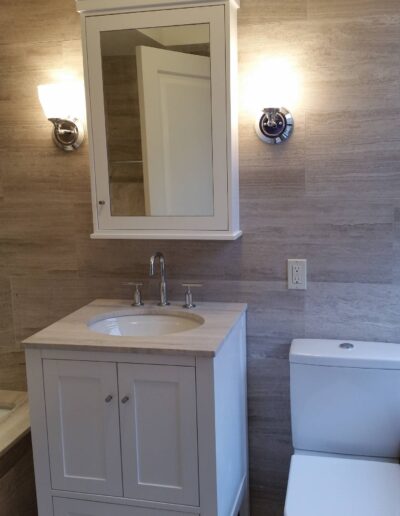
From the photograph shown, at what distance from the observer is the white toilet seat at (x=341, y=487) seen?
4.98 ft

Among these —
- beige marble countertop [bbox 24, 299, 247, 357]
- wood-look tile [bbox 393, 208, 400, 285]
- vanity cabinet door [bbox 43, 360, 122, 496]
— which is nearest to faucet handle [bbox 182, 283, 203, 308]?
beige marble countertop [bbox 24, 299, 247, 357]

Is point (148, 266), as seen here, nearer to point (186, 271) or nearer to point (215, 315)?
point (186, 271)

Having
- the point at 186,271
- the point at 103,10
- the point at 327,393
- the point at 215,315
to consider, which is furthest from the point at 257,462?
the point at 103,10

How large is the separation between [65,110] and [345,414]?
1.48 metres

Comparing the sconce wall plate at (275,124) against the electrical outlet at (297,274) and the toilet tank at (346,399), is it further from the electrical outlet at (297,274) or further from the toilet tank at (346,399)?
the toilet tank at (346,399)

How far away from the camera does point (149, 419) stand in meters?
1.63

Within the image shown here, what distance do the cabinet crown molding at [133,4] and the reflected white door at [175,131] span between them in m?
0.13

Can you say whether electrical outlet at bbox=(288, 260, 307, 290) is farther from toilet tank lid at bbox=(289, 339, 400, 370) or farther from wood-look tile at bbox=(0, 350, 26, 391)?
wood-look tile at bbox=(0, 350, 26, 391)

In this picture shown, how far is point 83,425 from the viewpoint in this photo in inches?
66.6

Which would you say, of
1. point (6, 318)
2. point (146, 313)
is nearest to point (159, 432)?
point (146, 313)

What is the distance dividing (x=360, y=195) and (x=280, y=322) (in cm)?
55

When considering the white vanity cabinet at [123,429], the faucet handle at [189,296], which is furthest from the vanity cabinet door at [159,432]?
the faucet handle at [189,296]

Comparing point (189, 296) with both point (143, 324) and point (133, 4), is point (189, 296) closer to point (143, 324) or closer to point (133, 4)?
point (143, 324)

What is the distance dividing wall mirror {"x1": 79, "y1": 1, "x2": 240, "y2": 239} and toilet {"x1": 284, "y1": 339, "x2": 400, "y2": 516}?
54 cm
